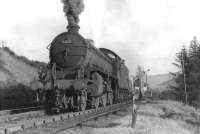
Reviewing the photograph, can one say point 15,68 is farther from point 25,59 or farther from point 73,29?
point 73,29

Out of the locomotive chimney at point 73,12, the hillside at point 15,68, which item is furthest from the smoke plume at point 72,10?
the hillside at point 15,68

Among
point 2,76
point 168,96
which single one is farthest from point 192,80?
point 2,76

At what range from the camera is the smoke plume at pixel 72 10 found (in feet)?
59.6

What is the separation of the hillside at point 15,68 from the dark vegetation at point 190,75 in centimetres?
2240

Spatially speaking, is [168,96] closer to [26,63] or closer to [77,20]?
[26,63]

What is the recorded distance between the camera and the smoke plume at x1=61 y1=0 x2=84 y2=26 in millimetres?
18172

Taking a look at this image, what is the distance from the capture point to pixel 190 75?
155 ft

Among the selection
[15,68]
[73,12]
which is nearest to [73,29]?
[73,12]

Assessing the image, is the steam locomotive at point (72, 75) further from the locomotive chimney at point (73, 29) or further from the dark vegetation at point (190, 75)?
the dark vegetation at point (190, 75)

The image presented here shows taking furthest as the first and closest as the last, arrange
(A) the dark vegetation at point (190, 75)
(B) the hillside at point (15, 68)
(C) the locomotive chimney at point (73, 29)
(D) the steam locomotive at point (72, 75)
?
(A) the dark vegetation at point (190, 75)
(B) the hillside at point (15, 68)
(C) the locomotive chimney at point (73, 29)
(D) the steam locomotive at point (72, 75)

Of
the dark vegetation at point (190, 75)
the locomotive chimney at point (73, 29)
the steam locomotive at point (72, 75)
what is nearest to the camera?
the steam locomotive at point (72, 75)

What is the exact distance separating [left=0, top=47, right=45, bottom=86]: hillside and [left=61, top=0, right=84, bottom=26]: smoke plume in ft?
63.6

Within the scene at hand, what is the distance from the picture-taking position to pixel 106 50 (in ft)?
86.1

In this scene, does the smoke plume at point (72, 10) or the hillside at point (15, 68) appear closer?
the smoke plume at point (72, 10)
